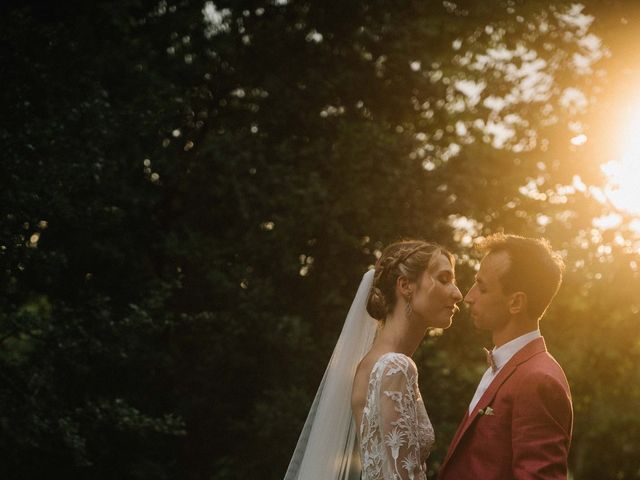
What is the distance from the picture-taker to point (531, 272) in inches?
135

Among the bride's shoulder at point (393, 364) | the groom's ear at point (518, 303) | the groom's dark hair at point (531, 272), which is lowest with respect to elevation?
the bride's shoulder at point (393, 364)

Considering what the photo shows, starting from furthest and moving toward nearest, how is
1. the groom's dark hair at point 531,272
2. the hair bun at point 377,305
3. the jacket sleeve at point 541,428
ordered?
1. the hair bun at point 377,305
2. the groom's dark hair at point 531,272
3. the jacket sleeve at point 541,428

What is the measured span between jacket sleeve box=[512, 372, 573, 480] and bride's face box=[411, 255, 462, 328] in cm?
54

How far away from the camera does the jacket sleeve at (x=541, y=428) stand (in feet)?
9.80

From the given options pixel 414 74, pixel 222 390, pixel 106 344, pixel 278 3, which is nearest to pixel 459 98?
pixel 414 74

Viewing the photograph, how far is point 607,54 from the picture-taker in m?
9.46

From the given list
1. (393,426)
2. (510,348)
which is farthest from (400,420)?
(510,348)

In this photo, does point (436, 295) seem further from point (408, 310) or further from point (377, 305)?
point (377, 305)

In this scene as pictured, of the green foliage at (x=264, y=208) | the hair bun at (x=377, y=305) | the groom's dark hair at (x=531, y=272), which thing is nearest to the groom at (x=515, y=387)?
the groom's dark hair at (x=531, y=272)

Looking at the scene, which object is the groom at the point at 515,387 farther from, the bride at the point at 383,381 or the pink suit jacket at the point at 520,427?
the bride at the point at 383,381

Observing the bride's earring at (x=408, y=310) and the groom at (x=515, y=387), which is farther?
the bride's earring at (x=408, y=310)

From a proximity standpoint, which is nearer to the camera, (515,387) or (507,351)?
(515,387)

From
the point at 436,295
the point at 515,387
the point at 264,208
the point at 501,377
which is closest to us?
the point at 515,387

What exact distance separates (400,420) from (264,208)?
6097mm
